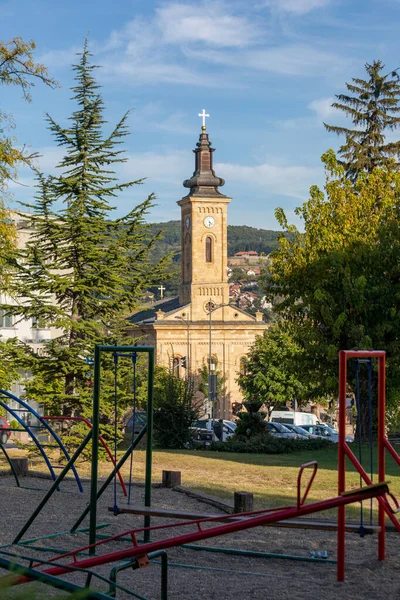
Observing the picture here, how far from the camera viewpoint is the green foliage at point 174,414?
28.7m

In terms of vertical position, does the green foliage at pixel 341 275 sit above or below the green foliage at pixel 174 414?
above

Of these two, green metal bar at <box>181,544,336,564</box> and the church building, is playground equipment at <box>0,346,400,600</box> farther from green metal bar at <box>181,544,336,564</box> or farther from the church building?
the church building

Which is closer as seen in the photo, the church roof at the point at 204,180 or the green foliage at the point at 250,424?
the green foliage at the point at 250,424

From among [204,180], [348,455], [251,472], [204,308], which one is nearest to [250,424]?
[251,472]

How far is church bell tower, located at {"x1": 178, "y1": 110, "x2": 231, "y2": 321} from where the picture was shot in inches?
3718

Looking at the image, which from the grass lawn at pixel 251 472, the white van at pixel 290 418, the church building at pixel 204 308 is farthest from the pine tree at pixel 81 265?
the church building at pixel 204 308

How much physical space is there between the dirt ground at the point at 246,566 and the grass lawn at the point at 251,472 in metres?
3.35

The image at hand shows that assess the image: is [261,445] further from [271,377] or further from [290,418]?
[271,377]

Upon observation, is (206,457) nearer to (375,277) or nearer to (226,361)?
(375,277)

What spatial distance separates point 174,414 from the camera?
29.2 metres

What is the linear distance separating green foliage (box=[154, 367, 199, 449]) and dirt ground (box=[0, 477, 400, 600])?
15443 mm

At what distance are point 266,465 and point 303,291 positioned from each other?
836cm

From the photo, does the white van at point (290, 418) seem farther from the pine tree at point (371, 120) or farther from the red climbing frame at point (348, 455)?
the red climbing frame at point (348, 455)

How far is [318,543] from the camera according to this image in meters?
10.6
